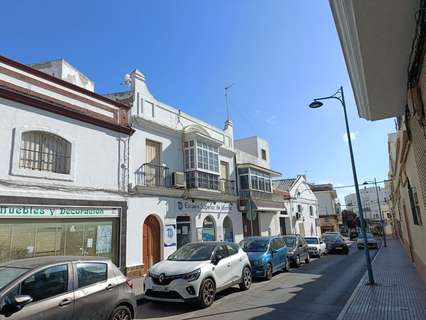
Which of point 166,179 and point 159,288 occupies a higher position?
point 166,179

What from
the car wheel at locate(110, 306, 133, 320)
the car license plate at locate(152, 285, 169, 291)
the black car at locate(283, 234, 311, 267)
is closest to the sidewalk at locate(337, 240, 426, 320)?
the car license plate at locate(152, 285, 169, 291)

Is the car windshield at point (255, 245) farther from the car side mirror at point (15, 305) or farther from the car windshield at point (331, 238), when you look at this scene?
the car windshield at point (331, 238)

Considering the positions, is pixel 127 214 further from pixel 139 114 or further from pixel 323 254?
pixel 323 254

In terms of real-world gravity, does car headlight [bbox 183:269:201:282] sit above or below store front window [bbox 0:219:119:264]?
below

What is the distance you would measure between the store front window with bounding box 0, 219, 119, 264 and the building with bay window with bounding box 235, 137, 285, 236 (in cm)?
958

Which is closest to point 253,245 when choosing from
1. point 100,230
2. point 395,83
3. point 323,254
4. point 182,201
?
point 182,201

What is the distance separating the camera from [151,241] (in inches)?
593

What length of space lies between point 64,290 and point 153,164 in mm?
10110

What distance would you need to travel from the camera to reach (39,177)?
10.6 m

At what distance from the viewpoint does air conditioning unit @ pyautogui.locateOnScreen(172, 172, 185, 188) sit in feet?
53.0

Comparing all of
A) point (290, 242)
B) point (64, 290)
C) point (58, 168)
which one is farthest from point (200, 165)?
point (64, 290)

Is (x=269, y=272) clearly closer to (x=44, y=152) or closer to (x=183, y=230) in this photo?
(x=183, y=230)

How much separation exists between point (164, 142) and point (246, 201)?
832 centimetres

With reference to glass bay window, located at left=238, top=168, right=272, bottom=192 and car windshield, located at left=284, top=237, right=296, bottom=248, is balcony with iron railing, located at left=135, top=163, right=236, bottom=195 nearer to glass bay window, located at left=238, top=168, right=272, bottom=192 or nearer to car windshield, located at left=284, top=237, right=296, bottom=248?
glass bay window, located at left=238, top=168, right=272, bottom=192
